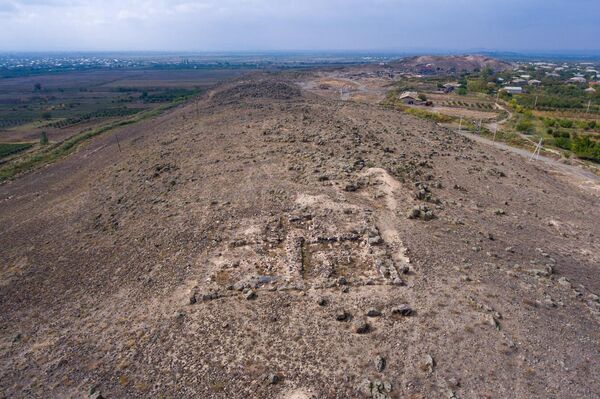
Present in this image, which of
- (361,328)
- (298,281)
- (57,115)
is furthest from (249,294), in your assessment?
(57,115)

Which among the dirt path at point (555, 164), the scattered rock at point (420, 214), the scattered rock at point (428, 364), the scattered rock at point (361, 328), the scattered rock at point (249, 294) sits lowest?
the dirt path at point (555, 164)

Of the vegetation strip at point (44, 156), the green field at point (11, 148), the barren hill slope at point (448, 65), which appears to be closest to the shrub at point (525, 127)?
the vegetation strip at point (44, 156)

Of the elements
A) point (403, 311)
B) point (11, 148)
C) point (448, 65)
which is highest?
point (448, 65)

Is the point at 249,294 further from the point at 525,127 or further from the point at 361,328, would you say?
the point at 525,127

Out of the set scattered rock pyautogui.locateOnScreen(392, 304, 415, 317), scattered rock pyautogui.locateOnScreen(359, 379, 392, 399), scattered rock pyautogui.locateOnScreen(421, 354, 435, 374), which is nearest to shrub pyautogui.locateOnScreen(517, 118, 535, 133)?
scattered rock pyautogui.locateOnScreen(392, 304, 415, 317)

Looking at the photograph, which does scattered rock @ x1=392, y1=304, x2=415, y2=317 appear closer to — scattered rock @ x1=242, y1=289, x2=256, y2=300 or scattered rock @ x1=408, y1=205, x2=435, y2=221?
scattered rock @ x1=242, y1=289, x2=256, y2=300

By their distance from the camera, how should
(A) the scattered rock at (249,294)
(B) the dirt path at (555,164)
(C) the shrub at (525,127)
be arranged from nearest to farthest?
1. (A) the scattered rock at (249,294)
2. (B) the dirt path at (555,164)
3. (C) the shrub at (525,127)

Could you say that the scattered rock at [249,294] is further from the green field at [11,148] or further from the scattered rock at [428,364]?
the green field at [11,148]
